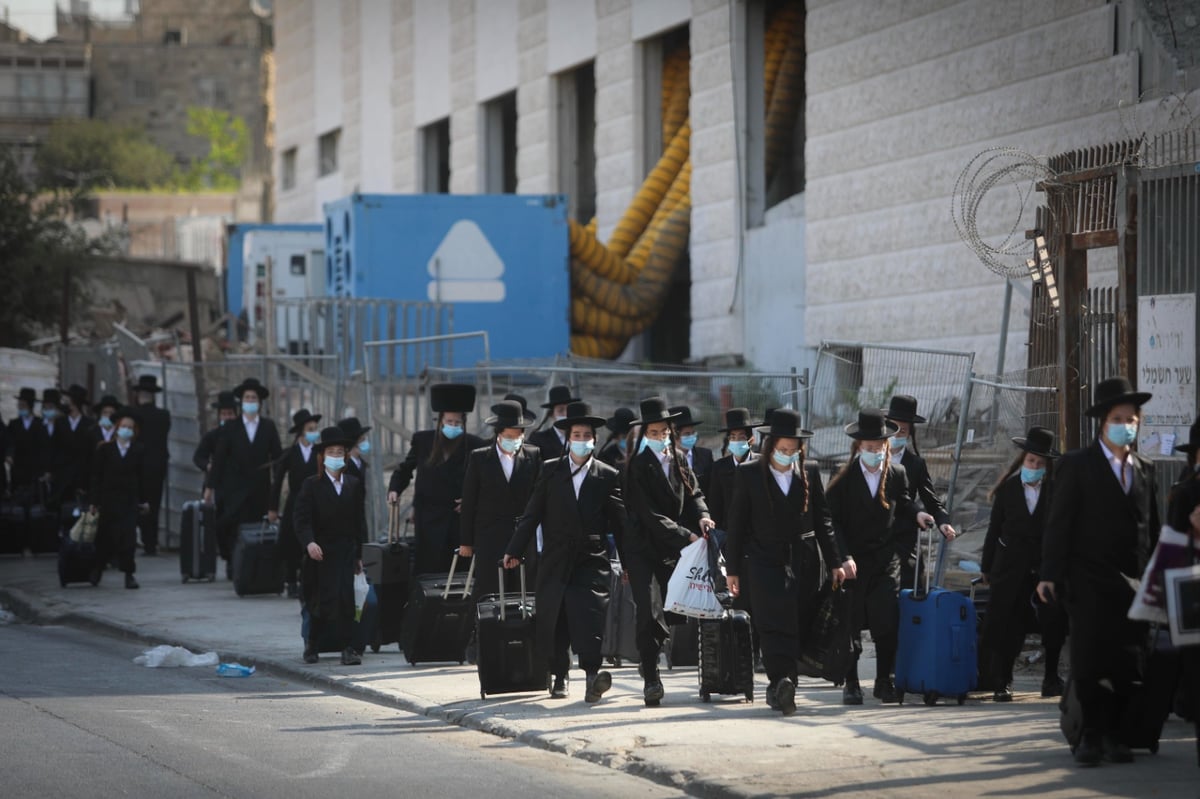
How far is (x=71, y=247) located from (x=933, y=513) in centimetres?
3084

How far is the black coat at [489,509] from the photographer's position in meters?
12.8

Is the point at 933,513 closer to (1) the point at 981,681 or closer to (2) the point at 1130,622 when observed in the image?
(1) the point at 981,681

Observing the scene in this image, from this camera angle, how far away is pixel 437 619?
13.4 metres

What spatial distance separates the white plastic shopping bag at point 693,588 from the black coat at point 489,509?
188cm

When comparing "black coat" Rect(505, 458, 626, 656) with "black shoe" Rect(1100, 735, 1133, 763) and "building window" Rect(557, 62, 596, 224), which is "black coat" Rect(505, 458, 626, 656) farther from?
"building window" Rect(557, 62, 596, 224)

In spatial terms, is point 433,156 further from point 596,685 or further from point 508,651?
point 596,685

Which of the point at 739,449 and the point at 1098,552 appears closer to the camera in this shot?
the point at 1098,552

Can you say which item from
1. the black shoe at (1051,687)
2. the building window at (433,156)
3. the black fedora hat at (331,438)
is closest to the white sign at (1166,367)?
the black shoe at (1051,687)

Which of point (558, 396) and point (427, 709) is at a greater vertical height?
point (558, 396)

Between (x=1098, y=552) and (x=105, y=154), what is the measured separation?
87107 mm

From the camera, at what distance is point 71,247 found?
39375 millimetres

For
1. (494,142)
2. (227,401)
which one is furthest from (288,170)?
(227,401)

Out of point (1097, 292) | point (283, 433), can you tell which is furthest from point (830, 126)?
point (1097, 292)

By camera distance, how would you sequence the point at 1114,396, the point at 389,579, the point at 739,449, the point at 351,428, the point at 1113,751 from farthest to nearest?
the point at 351,428, the point at 389,579, the point at 739,449, the point at 1114,396, the point at 1113,751
